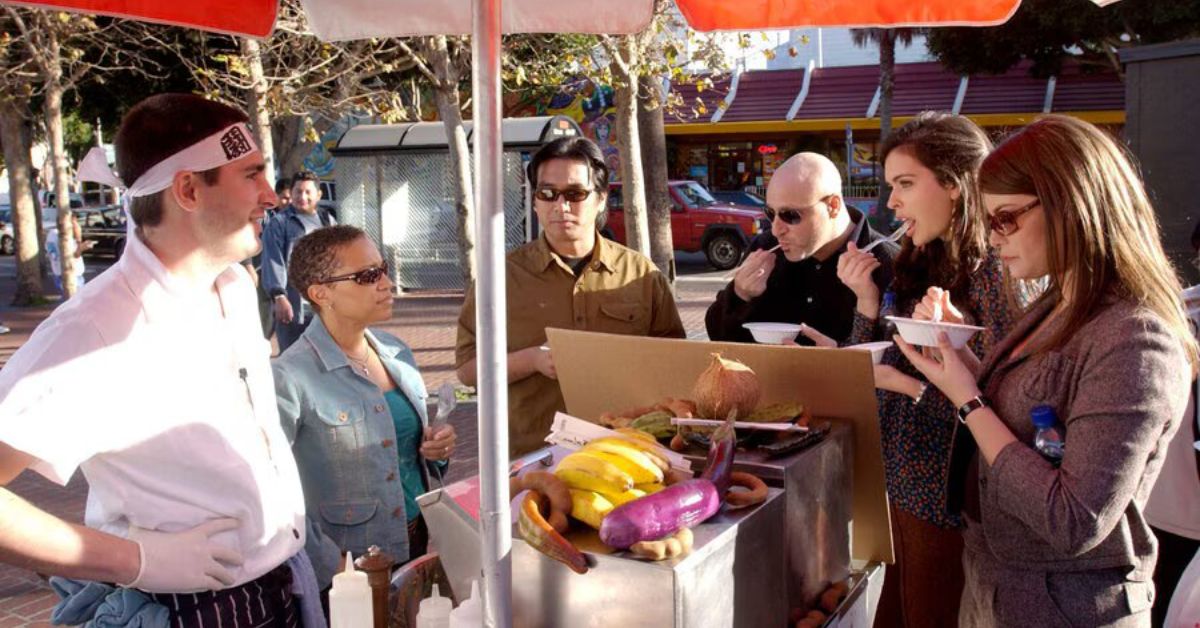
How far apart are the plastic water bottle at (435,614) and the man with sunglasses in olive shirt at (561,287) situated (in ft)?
5.45

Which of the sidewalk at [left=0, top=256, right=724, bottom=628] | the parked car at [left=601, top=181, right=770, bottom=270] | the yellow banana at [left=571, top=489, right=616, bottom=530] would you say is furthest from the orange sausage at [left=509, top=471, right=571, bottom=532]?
the parked car at [left=601, top=181, right=770, bottom=270]

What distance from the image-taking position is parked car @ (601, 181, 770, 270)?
22781 mm

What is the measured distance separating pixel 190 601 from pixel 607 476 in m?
0.97

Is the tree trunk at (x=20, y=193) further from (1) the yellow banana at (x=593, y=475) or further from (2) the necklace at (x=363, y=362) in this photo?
(1) the yellow banana at (x=593, y=475)

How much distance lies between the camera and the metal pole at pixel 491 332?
1.74 meters

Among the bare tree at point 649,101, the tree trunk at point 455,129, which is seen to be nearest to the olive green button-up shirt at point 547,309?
the bare tree at point 649,101

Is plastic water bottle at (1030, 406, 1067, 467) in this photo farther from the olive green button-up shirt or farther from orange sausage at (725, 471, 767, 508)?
the olive green button-up shirt

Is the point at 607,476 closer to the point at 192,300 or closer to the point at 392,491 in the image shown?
the point at 192,300

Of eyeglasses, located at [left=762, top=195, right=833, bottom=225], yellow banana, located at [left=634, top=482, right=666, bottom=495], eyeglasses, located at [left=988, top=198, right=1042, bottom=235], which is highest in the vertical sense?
eyeglasses, located at [left=988, top=198, right=1042, bottom=235]

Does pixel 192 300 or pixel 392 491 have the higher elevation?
pixel 192 300

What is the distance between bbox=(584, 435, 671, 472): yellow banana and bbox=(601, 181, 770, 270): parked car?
20356mm

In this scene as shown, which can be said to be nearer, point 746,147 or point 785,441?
point 785,441

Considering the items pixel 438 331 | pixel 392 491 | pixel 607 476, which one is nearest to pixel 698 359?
pixel 607 476

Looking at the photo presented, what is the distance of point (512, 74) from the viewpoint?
39.7ft
